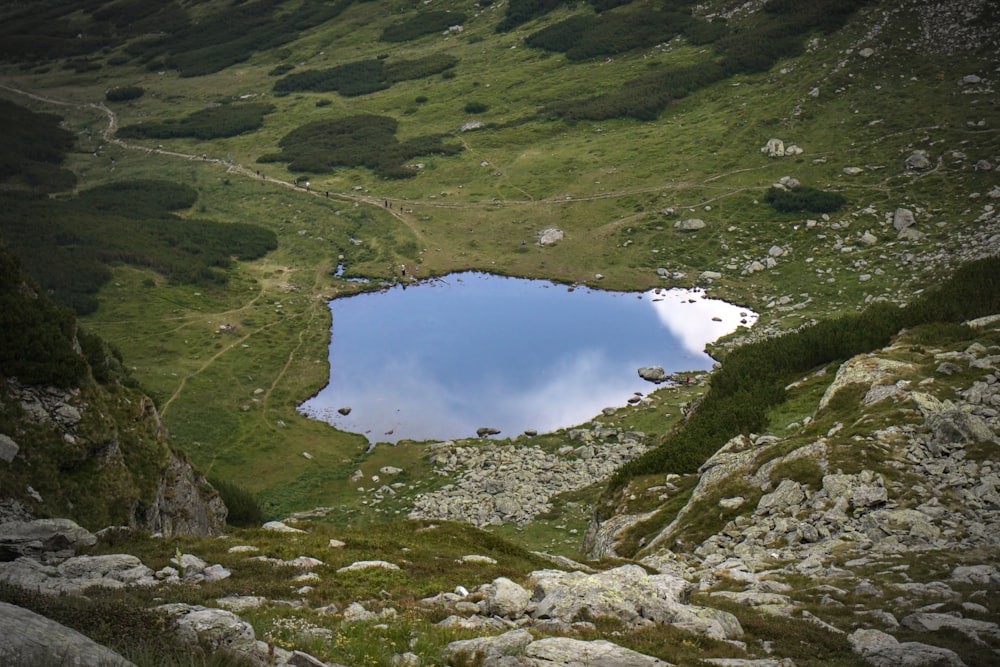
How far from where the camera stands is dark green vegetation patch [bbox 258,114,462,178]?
371ft

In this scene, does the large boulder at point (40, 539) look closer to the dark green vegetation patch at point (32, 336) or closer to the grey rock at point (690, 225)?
the dark green vegetation patch at point (32, 336)

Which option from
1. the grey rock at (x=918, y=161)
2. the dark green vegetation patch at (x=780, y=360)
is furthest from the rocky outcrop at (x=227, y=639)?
the grey rock at (x=918, y=161)

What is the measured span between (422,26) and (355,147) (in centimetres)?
6162

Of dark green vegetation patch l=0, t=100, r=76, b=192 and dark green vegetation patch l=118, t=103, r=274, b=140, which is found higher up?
dark green vegetation patch l=118, t=103, r=274, b=140

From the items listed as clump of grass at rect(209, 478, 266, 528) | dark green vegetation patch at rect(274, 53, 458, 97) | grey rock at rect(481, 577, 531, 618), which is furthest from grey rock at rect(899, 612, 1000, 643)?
dark green vegetation patch at rect(274, 53, 458, 97)

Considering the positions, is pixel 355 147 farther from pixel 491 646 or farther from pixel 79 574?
pixel 491 646

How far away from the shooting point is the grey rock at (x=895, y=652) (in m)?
15.5

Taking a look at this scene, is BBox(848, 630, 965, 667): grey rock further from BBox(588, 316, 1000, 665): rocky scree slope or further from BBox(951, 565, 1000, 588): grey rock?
BBox(951, 565, 1000, 588): grey rock

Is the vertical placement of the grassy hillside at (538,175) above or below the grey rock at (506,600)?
above

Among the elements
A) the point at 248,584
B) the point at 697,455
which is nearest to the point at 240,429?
the point at 697,455

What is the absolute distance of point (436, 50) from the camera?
157 metres

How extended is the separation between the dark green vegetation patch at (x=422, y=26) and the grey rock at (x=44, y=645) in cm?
16775

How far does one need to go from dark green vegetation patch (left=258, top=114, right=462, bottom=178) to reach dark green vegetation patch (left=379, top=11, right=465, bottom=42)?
1756 inches

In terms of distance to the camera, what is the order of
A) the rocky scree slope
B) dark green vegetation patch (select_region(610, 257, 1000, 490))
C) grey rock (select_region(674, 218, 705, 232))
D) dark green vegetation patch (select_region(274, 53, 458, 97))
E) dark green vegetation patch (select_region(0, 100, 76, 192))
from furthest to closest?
dark green vegetation patch (select_region(274, 53, 458, 97)), dark green vegetation patch (select_region(0, 100, 76, 192)), grey rock (select_region(674, 218, 705, 232)), dark green vegetation patch (select_region(610, 257, 1000, 490)), the rocky scree slope
